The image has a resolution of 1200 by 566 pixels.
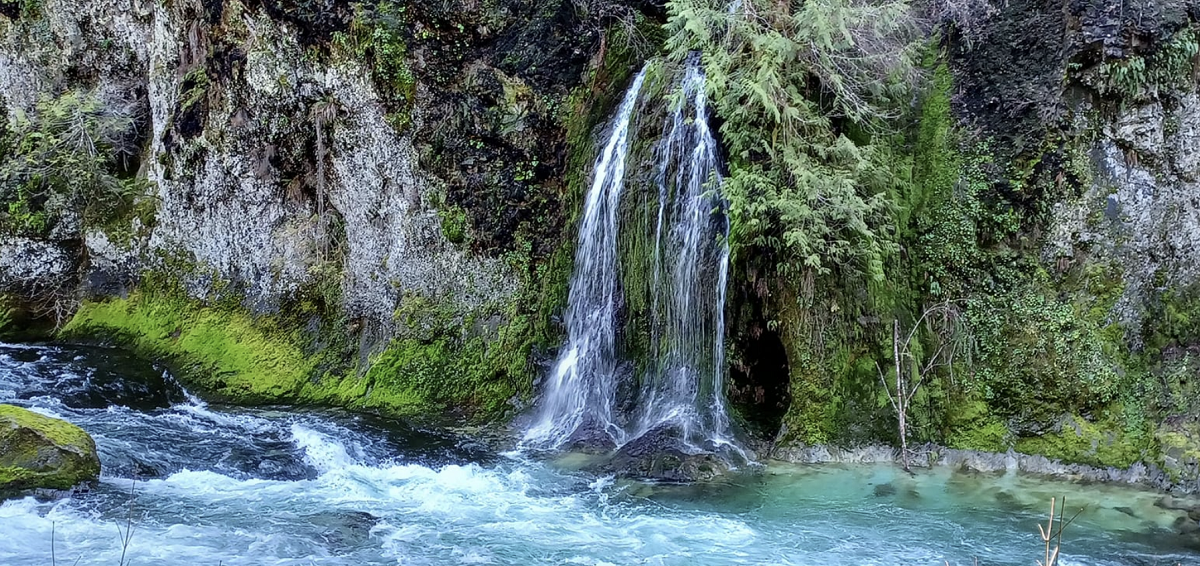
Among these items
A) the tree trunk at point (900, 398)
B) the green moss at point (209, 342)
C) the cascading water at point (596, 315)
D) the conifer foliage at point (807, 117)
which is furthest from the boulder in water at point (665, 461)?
the green moss at point (209, 342)

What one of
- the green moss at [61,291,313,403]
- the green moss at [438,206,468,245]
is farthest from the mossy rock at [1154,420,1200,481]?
the green moss at [61,291,313,403]

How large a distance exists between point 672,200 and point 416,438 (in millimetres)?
3720

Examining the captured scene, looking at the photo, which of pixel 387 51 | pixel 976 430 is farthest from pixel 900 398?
pixel 387 51

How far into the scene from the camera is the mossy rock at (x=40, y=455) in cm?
757

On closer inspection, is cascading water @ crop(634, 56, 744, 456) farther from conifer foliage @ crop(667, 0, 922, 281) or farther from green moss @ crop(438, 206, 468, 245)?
green moss @ crop(438, 206, 468, 245)

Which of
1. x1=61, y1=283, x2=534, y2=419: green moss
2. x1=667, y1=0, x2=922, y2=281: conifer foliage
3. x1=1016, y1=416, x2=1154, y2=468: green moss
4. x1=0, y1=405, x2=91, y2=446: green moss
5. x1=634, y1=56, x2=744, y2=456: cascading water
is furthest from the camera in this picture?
x1=61, y1=283, x2=534, y2=419: green moss

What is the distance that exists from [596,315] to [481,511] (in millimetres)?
3005

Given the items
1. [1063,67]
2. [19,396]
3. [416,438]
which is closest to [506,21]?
[416,438]

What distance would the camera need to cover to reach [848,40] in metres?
8.76

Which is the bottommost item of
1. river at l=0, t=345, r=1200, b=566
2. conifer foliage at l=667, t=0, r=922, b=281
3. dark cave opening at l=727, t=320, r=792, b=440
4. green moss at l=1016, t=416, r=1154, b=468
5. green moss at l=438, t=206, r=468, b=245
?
river at l=0, t=345, r=1200, b=566

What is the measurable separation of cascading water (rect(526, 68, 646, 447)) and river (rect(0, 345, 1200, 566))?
1.01 meters

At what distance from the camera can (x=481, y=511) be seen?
7848mm

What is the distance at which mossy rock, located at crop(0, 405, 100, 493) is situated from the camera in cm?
757

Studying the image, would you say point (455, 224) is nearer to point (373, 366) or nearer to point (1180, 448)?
point (373, 366)
